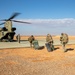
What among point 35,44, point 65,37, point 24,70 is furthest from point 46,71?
point 35,44

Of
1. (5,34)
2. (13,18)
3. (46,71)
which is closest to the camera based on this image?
(46,71)

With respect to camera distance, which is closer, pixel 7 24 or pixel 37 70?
pixel 37 70

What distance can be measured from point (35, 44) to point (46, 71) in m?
11.6

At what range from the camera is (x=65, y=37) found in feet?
62.9

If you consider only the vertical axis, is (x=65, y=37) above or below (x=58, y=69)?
above

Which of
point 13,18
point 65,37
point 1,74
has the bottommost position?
point 1,74

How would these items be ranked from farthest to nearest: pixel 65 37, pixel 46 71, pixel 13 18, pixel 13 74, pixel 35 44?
pixel 13 18 → pixel 35 44 → pixel 65 37 → pixel 46 71 → pixel 13 74

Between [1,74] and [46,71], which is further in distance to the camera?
[46,71]

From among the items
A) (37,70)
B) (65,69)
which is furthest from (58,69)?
(37,70)

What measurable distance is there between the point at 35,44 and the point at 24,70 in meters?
11.4

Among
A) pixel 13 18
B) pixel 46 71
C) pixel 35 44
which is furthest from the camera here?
pixel 13 18

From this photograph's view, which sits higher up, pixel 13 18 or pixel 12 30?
pixel 13 18

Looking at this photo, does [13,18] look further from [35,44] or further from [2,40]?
[35,44]

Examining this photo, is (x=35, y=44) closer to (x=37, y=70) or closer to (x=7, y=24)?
(x=37, y=70)
